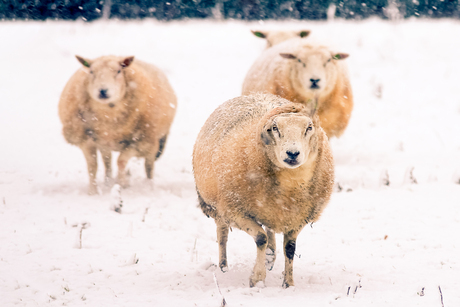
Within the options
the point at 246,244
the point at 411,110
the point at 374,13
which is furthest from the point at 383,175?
the point at 374,13

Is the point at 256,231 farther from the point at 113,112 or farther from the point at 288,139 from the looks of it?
the point at 113,112

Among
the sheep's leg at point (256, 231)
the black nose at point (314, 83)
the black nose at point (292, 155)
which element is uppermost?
the black nose at point (292, 155)

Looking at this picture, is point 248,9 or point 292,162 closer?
point 292,162

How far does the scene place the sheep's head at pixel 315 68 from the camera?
230 inches

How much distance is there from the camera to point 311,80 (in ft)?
19.1

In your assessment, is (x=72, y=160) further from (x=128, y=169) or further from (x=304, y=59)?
(x=304, y=59)

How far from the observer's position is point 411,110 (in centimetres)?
1005

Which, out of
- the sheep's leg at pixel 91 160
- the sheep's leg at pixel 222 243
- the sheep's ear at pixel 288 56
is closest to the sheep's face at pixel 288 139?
the sheep's leg at pixel 222 243

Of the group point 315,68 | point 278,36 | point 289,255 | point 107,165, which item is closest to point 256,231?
point 289,255

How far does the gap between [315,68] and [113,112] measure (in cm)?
259

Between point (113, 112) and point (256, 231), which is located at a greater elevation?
point (256, 231)

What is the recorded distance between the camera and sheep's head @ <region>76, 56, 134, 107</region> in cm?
596

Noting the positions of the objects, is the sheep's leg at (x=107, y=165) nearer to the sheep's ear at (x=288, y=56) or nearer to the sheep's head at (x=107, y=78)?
the sheep's head at (x=107, y=78)

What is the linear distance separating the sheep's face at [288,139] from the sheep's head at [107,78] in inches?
130
